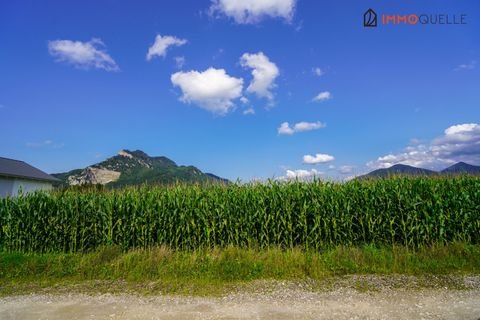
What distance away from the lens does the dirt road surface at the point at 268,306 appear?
5031mm

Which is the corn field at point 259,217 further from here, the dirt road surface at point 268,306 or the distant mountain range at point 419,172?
the dirt road surface at point 268,306

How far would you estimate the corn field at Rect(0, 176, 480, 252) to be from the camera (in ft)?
31.6

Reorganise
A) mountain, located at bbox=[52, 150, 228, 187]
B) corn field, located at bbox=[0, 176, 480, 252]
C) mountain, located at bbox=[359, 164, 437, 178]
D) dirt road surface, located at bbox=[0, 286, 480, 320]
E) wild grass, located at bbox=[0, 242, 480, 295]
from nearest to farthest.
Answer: dirt road surface, located at bbox=[0, 286, 480, 320] → wild grass, located at bbox=[0, 242, 480, 295] → corn field, located at bbox=[0, 176, 480, 252] → mountain, located at bbox=[359, 164, 437, 178] → mountain, located at bbox=[52, 150, 228, 187]

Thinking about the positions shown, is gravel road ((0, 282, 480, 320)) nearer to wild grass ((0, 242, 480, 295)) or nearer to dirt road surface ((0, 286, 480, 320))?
dirt road surface ((0, 286, 480, 320))

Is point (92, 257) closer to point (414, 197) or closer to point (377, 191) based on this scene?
point (377, 191)

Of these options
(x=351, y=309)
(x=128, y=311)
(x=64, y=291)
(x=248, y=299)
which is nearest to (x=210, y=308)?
(x=248, y=299)

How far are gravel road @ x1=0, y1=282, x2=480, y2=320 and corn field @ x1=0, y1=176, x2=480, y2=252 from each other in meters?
3.69

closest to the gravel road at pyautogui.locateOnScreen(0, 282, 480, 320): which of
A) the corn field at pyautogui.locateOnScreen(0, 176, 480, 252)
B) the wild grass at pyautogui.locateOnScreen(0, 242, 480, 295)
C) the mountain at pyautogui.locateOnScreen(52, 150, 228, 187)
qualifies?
the wild grass at pyautogui.locateOnScreen(0, 242, 480, 295)

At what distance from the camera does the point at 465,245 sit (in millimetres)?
8562

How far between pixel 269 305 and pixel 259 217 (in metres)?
4.67

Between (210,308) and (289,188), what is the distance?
6.17 meters

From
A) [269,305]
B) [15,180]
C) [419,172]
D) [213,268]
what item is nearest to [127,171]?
[15,180]

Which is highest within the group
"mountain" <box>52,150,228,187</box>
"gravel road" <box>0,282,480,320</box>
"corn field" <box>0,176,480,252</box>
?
"mountain" <box>52,150,228,187</box>

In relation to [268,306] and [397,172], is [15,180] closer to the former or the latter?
[268,306]
